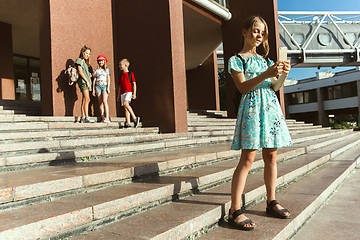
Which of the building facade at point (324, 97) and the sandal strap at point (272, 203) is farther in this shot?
the building facade at point (324, 97)

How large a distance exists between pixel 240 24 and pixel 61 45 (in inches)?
340

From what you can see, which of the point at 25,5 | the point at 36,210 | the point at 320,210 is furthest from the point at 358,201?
the point at 25,5

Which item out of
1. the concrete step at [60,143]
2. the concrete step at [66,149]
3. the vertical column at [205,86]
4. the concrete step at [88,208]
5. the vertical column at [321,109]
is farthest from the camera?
the vertical column at [321,109]

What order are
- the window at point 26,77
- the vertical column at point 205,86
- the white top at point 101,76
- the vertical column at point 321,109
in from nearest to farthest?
1. the white top at point 101,76
2. the window at point 26,77
3. the vertical column at point 205,86
4. the vertical column at point 321,109

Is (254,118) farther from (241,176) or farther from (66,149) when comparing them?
(66,149)

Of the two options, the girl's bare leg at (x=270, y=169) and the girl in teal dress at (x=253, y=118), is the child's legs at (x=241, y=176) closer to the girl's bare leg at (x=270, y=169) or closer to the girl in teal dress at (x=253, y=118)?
the girl in teal dress at (x=253, y=118)

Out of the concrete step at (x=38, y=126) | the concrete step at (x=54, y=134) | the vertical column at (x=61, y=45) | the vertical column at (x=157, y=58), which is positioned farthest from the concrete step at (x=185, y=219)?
the vertical column at (x=61, y=45)

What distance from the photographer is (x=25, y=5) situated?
35.9 feet

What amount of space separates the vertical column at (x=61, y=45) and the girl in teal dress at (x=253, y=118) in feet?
19.6

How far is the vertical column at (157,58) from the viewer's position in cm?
758

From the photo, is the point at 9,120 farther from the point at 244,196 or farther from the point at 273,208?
the point at 273,208

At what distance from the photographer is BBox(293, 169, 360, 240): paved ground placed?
2.62 metres

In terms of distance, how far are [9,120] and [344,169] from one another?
623cm

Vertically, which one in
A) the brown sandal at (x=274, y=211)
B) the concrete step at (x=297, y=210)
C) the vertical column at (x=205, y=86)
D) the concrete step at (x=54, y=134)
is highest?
the vertical column at (x=205, y=86)
